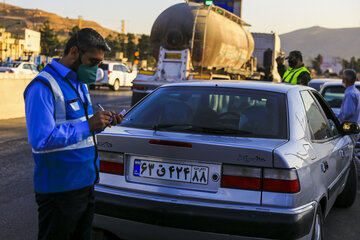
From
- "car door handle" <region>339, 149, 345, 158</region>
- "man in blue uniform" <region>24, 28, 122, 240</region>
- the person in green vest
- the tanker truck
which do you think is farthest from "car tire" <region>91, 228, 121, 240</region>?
the tanker truck

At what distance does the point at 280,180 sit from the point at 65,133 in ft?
4.97

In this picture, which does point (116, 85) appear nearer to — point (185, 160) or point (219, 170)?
point (185, 160)

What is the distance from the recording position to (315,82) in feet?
43.4

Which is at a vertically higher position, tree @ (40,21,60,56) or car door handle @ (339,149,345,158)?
tree @ (40,21,60,56)

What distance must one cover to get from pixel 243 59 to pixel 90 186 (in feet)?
53.6

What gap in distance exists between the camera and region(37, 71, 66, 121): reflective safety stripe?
8.07 feet

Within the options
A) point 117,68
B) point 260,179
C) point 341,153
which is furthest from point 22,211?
point 117,68

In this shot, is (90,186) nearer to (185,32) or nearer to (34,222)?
(34,222)

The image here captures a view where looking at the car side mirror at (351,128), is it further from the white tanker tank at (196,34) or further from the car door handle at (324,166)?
the white tanker tank at (196,34)

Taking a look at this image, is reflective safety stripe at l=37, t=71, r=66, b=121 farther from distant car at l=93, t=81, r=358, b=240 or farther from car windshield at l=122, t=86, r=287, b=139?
car windshield at l=122, t=86, r=287, b=139

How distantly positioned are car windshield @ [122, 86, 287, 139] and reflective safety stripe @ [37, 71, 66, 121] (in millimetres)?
1354

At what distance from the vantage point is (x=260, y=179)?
3.22m

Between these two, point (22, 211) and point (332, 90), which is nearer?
point (22, 211)

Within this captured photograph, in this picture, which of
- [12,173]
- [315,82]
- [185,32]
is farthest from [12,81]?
[315,82]
